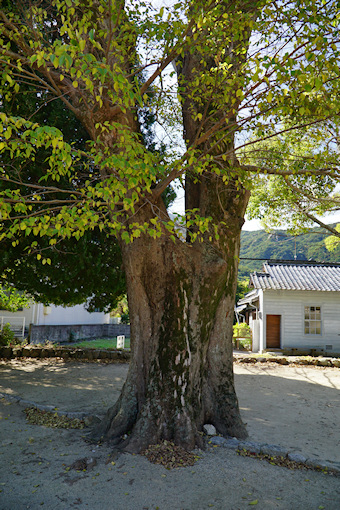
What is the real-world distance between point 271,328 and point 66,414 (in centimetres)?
1373

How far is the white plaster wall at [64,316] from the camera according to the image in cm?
1927

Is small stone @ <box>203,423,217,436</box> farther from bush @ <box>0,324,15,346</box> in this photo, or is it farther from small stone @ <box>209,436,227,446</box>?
bush @ <box>0,324,15,346</box>

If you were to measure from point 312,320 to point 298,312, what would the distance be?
0.75m

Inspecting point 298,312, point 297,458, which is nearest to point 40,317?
point 298,312

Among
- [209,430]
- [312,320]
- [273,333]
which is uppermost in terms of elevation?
[312,320]

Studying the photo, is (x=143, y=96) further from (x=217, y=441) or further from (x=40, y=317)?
(x=40, y=317)

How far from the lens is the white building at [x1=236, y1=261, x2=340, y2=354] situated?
17375 mm

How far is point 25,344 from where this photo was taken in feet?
49.2

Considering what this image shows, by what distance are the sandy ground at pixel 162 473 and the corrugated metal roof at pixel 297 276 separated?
34.1 feet

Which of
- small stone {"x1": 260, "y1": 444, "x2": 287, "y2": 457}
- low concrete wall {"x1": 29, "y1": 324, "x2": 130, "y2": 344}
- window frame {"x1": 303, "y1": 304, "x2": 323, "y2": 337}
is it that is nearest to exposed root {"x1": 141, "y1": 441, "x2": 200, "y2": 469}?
small stone {"x1": 260, "y1": 444, "x2": 287, "y2": 457}

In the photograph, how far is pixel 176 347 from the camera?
5.11 metres

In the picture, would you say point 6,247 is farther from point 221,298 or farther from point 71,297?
point 221,298

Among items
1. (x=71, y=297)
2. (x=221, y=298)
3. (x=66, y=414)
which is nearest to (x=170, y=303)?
(x=221, y=298)

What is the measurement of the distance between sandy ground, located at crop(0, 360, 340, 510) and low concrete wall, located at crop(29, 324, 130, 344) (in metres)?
9.39
